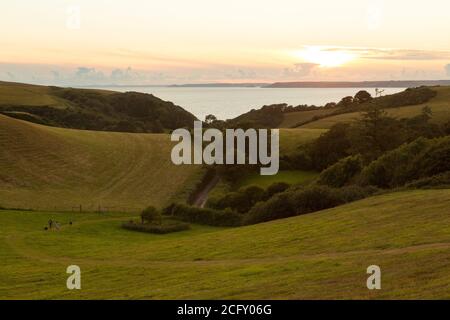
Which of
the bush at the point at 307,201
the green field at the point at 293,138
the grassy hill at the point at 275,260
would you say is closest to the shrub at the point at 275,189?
the bush at the point at 307,201

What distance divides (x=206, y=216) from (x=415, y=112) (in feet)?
285

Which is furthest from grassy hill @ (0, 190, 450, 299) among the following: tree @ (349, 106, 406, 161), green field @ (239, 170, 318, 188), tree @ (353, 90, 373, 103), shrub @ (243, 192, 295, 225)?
tree @ (353, 90, 373, 103)

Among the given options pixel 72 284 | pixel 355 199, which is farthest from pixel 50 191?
pixel 72 284

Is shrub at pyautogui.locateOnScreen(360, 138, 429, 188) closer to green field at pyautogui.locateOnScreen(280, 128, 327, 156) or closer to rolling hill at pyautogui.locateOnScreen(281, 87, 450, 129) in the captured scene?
green field at pyautogui.locateOnScreen(280, 128, 327, 156)

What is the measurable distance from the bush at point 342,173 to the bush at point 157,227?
60.2ft

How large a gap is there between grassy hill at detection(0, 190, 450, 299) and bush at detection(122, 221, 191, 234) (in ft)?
→ 23.1

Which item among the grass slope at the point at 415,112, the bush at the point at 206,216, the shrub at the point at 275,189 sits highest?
the grass slope at the point at 415,112

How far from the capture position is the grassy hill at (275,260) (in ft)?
66.7

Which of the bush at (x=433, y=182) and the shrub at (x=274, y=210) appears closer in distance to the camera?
the bush at (x=433, y=182)

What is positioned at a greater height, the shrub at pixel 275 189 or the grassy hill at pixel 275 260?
the shrub at pixel 275 189

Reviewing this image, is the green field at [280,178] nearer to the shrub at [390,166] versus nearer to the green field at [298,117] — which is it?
the shrub at [390,166]

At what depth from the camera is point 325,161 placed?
95.0 metres
